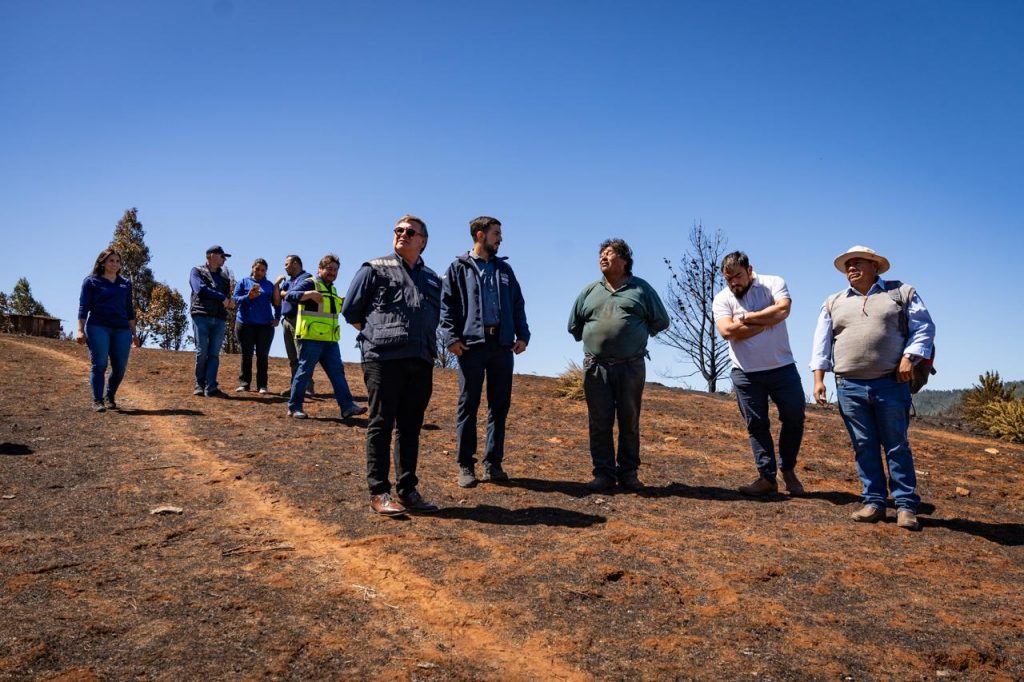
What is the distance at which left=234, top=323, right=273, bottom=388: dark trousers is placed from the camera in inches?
425

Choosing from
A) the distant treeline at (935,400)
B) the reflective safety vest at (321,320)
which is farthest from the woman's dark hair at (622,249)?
the distant treeline at (935,400)

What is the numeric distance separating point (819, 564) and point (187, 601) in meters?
3.52

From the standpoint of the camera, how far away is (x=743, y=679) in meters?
3.01

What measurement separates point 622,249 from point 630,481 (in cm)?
199

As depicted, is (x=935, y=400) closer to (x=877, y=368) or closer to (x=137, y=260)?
(x=877, y=368)

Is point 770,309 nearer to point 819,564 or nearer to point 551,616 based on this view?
point 819,564

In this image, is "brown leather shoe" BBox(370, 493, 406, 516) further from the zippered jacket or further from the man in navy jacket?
the zippered jacket

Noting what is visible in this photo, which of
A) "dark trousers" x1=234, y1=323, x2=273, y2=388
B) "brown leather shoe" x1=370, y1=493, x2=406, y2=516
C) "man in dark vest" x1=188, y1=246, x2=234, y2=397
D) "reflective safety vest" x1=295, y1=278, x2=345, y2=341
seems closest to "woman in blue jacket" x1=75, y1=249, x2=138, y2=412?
"man in dark vest" x1=188, y1=246, x2=234, y2=397

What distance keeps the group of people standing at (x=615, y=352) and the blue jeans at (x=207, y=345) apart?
545 centimetres

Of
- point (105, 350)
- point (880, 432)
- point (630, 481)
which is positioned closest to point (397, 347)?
point (630, 481)

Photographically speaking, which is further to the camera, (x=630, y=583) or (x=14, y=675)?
(x=630, y=583)

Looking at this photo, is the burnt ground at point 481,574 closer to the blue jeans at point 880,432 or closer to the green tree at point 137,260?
the blue jeans at point 880,432

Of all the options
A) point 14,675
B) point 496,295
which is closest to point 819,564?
point 496,295

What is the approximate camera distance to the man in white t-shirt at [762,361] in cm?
602
